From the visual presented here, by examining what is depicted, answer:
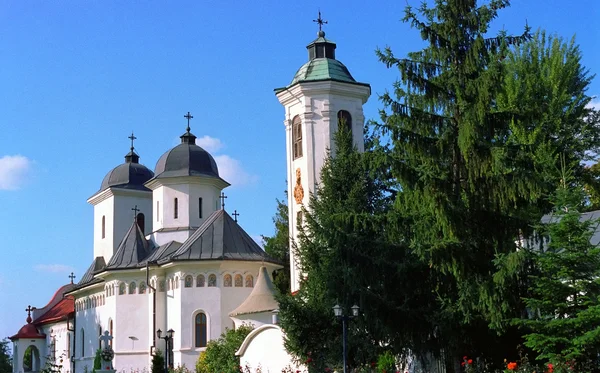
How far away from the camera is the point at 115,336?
3916 centimetres

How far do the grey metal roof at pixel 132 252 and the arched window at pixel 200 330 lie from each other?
17.3 ft

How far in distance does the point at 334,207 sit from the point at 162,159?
21679 mm

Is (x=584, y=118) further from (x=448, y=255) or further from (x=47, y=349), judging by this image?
(x=47, y=349)

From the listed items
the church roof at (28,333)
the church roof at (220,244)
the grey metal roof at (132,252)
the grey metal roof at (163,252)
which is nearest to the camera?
the church roof at (220,244)

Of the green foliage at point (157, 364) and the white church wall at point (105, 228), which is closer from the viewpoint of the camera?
the green foliage at point (157, 364)

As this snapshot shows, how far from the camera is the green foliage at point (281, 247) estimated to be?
4428 cm

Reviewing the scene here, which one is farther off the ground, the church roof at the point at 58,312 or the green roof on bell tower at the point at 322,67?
the green roof on bell tower at the point at 322,67

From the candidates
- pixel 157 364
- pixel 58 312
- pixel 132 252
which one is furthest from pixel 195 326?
pixel 58 312

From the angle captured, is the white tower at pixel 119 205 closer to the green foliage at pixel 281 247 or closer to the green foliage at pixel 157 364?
the green foliage at pixel 281 247

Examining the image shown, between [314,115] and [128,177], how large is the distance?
74.1 feet

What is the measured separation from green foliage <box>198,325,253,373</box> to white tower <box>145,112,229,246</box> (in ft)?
32.1

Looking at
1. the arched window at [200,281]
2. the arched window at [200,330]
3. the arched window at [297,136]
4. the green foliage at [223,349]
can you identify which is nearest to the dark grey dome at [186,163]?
the arched window at [200,281]

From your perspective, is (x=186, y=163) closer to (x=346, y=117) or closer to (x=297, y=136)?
(x=297, y=136)

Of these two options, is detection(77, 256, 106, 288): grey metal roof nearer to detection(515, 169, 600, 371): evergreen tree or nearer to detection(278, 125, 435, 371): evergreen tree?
detection(278, 125, 435, 371): evergreen tree
